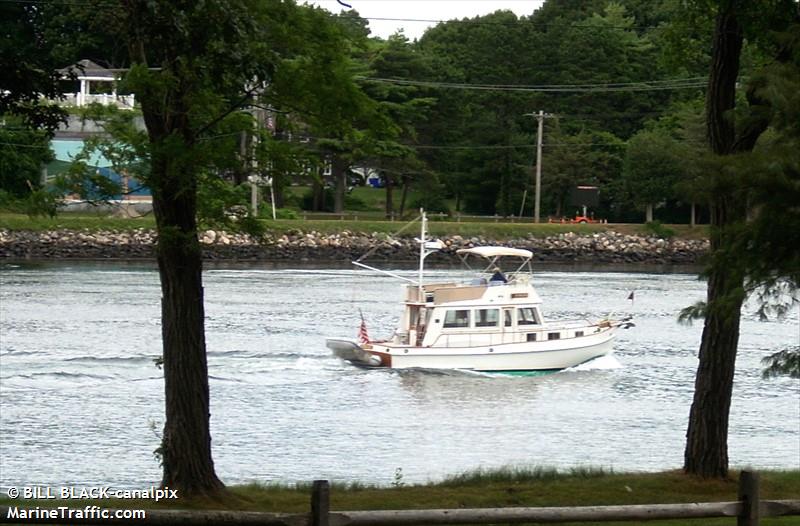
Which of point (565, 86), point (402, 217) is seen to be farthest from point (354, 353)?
point (565, 86)

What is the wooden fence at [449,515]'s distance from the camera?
7.73 m

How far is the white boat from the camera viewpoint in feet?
115

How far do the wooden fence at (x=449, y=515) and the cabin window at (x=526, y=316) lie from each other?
27.2 metres

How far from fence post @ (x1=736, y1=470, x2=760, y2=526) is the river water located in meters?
11.2

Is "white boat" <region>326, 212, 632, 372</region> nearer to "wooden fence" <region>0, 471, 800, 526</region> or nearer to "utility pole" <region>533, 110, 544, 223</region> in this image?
"wooden fence" <region>0, 471, 800, 526</region>

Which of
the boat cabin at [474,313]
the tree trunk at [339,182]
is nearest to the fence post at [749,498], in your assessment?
the boat cabin at [474,313]

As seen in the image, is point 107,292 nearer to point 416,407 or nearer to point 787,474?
point 416,407

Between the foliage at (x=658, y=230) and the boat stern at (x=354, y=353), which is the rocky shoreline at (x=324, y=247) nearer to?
the foliage at (x=658, y=230)

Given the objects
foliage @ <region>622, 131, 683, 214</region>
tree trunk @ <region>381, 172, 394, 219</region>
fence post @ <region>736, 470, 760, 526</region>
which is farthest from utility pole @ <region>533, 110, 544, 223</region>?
fence post @ <region>736, 470, 760, 526</region>

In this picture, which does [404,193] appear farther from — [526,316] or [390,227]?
[526,316]

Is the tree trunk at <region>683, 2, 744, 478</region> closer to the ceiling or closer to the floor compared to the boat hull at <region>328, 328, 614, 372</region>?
closer to the ceiling

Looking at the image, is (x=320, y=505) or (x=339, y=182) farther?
(x=339, y=182)

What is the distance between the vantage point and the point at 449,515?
8.01 m

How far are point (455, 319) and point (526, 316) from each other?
81.0 inches
